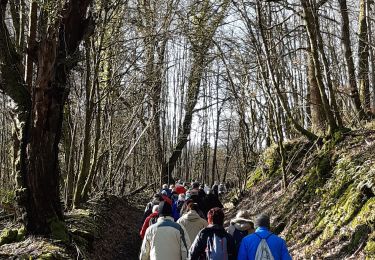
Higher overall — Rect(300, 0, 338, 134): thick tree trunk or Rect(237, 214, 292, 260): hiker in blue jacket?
Rect(300, 0, 338, 134): thick tree trunk

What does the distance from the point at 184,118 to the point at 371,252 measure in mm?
25010

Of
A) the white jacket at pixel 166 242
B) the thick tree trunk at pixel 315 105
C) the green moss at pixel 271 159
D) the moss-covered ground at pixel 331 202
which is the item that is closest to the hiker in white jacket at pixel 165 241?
the white jacket at pixel 166 242

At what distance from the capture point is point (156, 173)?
30.7m

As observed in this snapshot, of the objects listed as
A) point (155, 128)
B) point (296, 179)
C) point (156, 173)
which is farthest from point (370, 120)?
point (156, 173)

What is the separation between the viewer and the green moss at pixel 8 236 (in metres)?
8.54

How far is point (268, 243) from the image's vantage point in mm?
5266

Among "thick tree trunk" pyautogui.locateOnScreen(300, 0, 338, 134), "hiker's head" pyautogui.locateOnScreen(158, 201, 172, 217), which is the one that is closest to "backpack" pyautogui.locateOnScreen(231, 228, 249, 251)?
"hiker's head" pyautogui.locateOnScreen(158, 201, 172, 217)

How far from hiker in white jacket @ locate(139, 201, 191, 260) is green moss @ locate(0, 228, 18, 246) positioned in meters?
3.50

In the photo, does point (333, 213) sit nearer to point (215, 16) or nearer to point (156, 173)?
point (215, 16)

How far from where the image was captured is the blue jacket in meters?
5.26

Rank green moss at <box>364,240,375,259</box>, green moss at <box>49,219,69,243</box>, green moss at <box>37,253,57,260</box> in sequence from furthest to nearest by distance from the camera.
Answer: green moss at <box>49,219,69,243</box> → green moss at <box>37,253,57,260</box> → green moss at <box>364,240,375,259</box>

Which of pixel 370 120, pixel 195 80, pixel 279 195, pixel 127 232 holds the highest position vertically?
pixel 195 80

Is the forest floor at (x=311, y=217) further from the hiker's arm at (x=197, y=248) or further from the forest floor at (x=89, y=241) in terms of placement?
the hiker's arm at (x=197, y=248)

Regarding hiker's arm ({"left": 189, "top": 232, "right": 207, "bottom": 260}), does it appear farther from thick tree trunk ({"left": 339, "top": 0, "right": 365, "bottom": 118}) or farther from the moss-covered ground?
thick tree trunk ({"left": 339, "top": 0, "right": 365, "bottom": 118})
